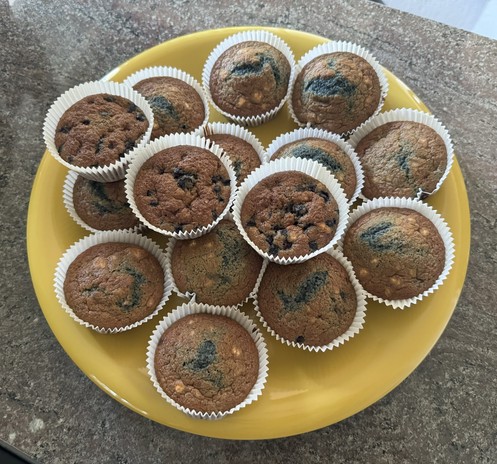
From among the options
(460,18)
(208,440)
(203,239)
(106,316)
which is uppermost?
(460,18)

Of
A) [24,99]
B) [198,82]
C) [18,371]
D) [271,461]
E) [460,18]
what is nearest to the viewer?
[271,461]

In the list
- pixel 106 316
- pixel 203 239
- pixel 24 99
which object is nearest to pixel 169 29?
pixel 24 99

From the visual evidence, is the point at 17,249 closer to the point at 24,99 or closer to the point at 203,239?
the point at 24,99

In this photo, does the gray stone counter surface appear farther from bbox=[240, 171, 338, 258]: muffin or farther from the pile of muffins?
bbox=[240, 171, 338, 258]: muffin

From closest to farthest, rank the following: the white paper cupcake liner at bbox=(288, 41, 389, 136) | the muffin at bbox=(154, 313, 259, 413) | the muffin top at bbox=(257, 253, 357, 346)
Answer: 1. the muffin at bbox=(154, 313, 259, 413)
2. the muffin top at bbox=(257, 253, 357, 346)
3. the white paper cupcake liner at bbox=(288, 41, 389, 136)

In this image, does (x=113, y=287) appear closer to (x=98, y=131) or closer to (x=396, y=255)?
(x=98, y=131)

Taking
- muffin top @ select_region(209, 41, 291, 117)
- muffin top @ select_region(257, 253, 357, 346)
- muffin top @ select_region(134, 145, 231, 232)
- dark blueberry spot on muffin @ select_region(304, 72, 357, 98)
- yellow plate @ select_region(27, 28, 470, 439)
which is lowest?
yellow plate @ select_region(27, 28, 470, 439)

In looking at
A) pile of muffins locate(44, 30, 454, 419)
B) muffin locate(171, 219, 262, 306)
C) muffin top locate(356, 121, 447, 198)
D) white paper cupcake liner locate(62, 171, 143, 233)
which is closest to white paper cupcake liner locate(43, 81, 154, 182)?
pile of muffins locate(44, 30, 454, 419)

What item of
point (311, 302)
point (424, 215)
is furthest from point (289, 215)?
point (424, 215)
